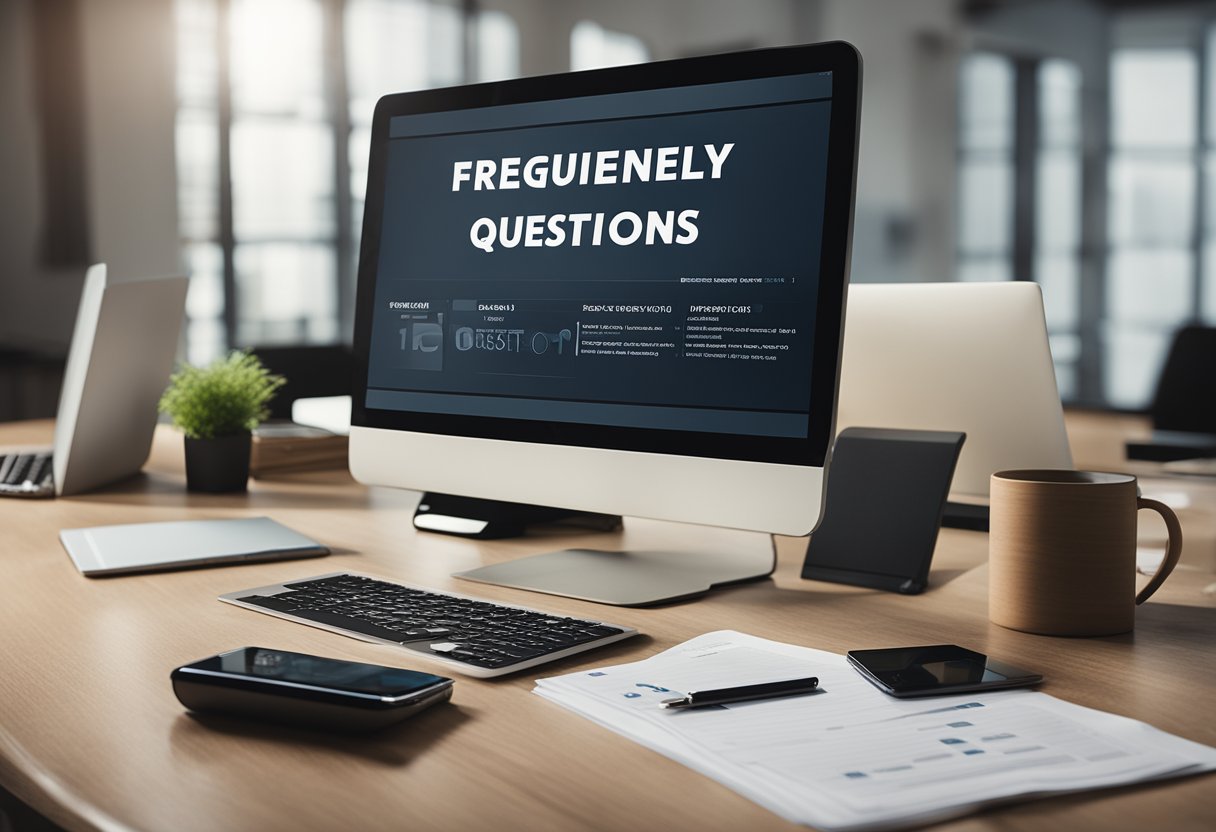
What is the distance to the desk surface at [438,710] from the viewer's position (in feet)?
1.93

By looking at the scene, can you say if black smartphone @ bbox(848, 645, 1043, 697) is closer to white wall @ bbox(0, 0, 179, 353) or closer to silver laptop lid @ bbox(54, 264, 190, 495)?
silver laptop lid @ bbox(54, 264, 190, 495)

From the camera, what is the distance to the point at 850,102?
0.98 m

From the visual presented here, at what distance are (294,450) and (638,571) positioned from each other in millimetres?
854

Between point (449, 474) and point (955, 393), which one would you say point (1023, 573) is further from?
point (449, 474)

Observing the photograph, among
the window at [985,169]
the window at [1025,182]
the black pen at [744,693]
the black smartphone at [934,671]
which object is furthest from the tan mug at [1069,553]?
the window at [985,169]

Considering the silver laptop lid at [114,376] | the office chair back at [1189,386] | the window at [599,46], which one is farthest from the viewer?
the window at [599,46]

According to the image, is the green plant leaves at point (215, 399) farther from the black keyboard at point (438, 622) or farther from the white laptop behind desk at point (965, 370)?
the white laptop behind desk at point (965, 370)

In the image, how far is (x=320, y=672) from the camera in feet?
2.38

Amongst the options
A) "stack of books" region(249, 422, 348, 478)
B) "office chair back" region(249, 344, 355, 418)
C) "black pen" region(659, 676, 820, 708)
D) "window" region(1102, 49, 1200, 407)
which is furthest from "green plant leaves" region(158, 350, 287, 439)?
"window" region(1102, 49, 1200, 407)

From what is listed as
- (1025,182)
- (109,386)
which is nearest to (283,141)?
(1025,182)

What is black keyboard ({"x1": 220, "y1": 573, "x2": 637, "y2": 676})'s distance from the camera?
2.73ft

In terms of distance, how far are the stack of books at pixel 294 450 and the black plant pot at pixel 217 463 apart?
0.26ft

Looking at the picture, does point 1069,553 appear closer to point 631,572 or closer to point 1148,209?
point 631,572

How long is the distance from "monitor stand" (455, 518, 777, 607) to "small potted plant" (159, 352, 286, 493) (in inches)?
24.8
